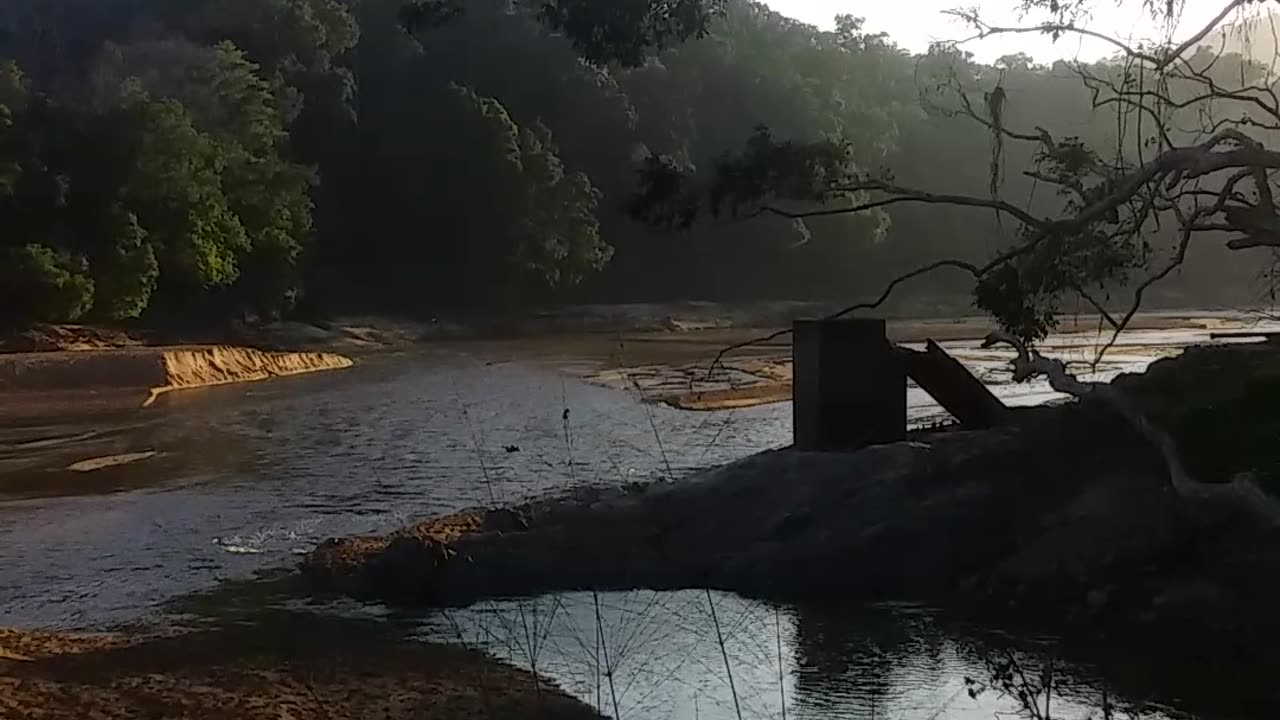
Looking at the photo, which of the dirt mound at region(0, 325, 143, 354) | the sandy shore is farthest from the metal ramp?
the dirt mound at region(0, 325, 143, 354)

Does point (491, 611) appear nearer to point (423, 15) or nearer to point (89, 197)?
point (423, 15)

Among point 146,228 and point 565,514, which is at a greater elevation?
point 146,228

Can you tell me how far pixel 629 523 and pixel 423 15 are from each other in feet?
16.4

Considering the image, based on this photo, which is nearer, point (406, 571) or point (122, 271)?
point (406, 571)

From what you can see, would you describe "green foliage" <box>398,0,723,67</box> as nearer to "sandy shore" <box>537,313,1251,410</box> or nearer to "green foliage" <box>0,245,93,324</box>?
"sandy shore" <box>537,313,1251,410</box>

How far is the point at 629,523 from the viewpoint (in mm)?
13281

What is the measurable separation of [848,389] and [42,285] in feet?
98.5

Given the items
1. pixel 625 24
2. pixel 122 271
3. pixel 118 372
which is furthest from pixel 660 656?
pixel 122 271

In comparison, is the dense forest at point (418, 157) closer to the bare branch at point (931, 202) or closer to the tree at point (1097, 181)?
the tree at point (1097, 181)

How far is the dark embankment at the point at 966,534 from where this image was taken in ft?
35.5

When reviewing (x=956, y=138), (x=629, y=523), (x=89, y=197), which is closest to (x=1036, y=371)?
(x=629, y=523)

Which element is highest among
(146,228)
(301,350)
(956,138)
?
(956,138)

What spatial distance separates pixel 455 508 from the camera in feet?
55.9

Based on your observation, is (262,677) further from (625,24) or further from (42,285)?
(42,285)
